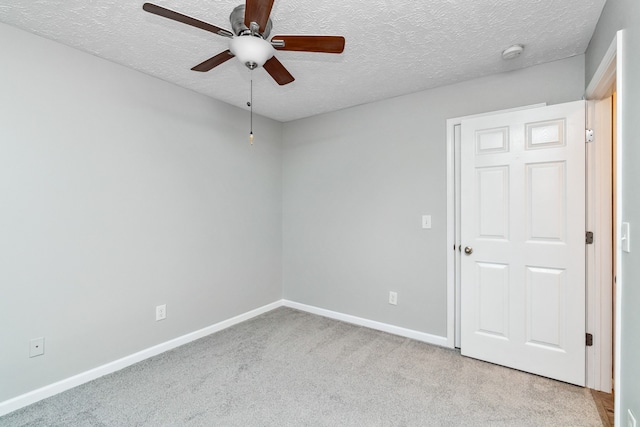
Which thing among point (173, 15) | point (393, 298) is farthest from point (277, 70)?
point (393, 298)

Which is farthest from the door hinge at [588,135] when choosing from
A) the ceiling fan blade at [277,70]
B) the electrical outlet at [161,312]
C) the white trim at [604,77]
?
the electrical outlet at [161,312]

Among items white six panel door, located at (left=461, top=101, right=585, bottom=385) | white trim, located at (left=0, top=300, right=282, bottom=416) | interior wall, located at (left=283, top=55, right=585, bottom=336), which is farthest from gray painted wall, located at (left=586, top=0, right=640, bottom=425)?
white trim, located at (left=0, top=300, right=282, bottom=416)

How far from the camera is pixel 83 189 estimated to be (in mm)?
2186

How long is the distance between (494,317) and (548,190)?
3.50ft

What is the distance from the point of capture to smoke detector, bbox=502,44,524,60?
81.7 inches

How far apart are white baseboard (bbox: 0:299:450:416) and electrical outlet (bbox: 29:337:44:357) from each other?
0.77ft

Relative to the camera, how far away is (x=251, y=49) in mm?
1507

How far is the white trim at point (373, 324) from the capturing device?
2.80 metres

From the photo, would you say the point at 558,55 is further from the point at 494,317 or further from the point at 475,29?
the point at 494,317

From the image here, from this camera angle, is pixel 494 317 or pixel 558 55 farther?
pixel 494 317

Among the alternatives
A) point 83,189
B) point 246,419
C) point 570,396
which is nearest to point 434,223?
point 570,396

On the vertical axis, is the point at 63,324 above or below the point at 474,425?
above

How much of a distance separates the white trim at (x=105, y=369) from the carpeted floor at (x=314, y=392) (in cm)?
5

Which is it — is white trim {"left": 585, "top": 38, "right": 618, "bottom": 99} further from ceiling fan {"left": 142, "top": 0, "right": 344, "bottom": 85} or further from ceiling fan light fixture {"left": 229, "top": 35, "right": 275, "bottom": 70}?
ceiling fan light fixture {"left": 229, "top": 35, "right": 275, "bottom": 70}
